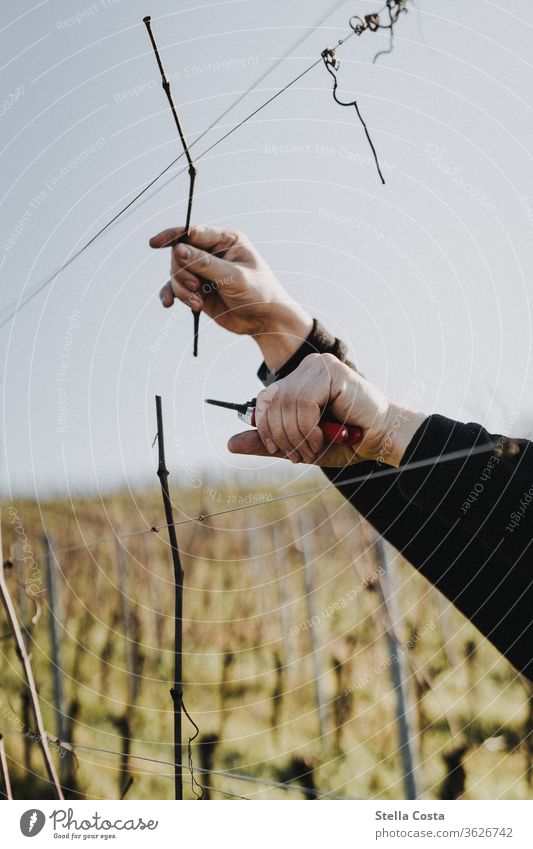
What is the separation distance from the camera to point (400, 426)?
0.63m

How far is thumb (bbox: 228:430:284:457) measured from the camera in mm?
650

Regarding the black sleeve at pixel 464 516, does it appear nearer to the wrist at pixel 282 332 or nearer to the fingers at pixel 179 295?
the wrist at pixel 282 332

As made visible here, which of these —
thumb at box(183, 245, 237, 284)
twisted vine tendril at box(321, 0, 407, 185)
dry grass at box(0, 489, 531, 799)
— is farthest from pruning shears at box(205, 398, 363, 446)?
dry grass at box(0, 489, 531, 799)

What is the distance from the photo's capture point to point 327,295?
742 mm

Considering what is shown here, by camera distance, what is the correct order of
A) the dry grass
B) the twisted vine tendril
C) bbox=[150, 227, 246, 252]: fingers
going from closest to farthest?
bbox=[150, 227, 246, 252]: fingers, the twisted vine tendril, the dry grass

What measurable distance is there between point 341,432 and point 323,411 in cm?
2

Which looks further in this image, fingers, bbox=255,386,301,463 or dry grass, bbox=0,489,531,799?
dry grass, bbox=0,489,531,799

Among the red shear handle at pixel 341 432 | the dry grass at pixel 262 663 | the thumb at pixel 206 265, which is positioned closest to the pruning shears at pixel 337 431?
the red shear handle at pixel 341 432

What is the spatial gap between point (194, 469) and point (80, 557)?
539 millimetres

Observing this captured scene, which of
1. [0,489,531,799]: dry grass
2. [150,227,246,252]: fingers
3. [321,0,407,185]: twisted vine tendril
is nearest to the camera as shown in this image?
[150,227,246,252]: fingers

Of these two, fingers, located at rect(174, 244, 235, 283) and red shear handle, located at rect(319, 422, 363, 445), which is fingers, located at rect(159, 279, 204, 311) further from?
red shear handle, located at rect(319, 422, 363, 445)

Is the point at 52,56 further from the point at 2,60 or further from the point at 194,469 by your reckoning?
the point at 194,469

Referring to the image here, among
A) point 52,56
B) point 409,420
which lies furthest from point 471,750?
point 52,56
